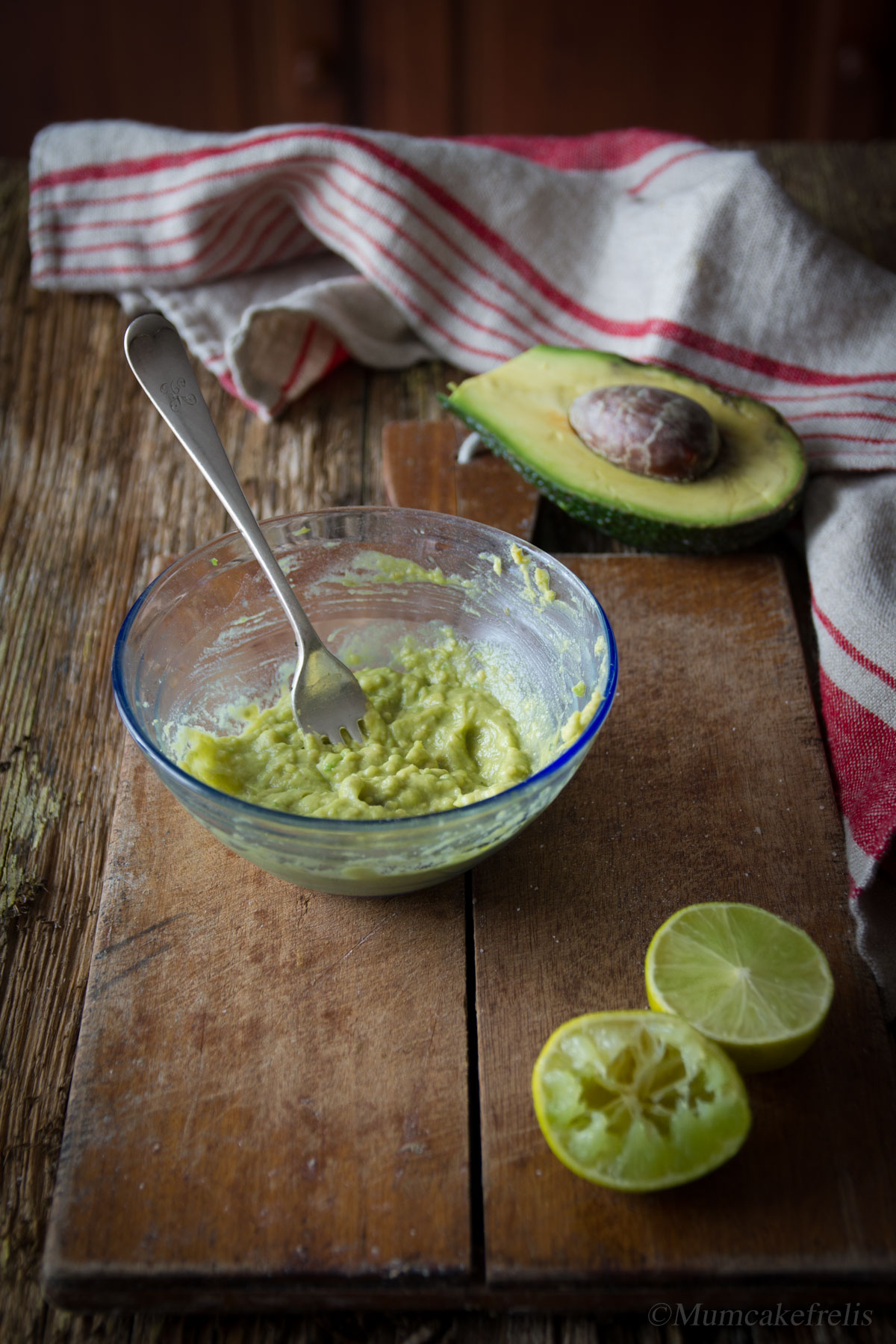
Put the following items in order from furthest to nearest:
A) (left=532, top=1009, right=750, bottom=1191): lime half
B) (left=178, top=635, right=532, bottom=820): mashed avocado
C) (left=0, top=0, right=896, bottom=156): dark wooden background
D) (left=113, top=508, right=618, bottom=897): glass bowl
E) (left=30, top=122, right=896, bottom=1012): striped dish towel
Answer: (left=0, top=0, right=896, bottom=156): dark wooden background → (left=30, top=122, right=896, bottom=1012): striped dish towel → (left=178, top=635, right=532, bottom=820): mashed avocado → (left=113, top=508, right=618, bottom=897): glass bowl → (left=532, top=1009, right=750, bottom=1191): lime half

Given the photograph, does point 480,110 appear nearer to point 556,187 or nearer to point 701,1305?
point 556,187

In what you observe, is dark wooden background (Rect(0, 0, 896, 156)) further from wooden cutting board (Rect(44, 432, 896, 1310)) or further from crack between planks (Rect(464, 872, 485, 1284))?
crack between planks (Rect(464, 872, 485, 1284))

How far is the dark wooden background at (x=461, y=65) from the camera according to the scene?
123 inches

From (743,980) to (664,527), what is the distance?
2.27 ft

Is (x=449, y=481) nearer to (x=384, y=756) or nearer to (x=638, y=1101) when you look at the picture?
(x=384, y=756)

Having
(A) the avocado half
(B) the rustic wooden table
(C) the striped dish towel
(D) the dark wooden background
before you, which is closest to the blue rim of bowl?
(B) the rustic wooden table

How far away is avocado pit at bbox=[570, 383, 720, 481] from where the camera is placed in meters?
1.55

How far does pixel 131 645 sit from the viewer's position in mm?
1167

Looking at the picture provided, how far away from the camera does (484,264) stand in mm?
1929

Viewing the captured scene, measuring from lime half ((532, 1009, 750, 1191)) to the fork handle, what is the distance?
526 millimetres

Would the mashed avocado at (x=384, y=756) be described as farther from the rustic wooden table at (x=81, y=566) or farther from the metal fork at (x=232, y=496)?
the rustic wooden table at (x=81, y=566)

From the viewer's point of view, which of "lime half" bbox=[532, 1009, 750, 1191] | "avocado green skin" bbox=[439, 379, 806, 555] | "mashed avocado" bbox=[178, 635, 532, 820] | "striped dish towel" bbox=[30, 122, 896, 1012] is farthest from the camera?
"striped dish towel" bbox=[30, 122, 896, 1012]

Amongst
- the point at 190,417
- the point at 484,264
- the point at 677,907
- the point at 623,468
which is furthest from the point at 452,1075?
the point at 484,264

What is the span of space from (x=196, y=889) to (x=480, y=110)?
2.80 m
